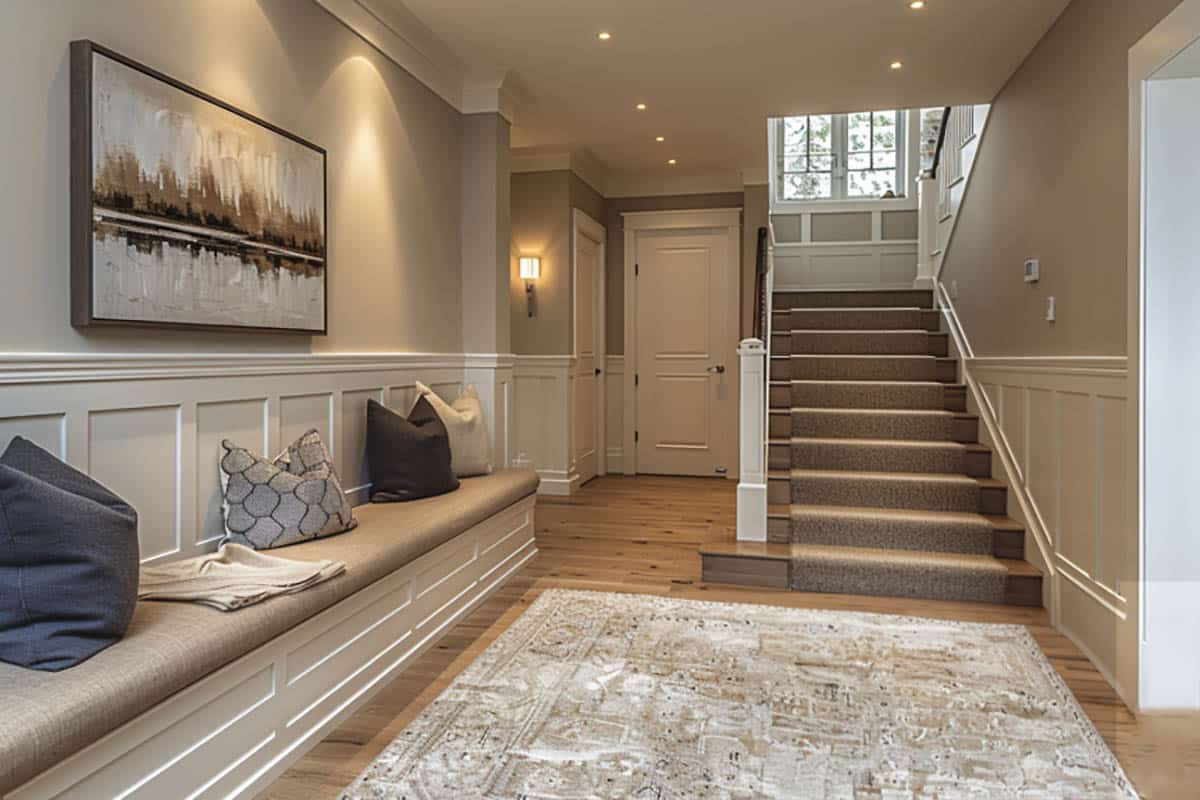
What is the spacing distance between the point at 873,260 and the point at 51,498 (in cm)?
736

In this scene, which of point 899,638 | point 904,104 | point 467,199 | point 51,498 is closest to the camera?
point 51,498

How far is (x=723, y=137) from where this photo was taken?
5.90m

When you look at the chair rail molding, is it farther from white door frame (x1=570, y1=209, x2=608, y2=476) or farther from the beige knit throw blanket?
white door frame (x1=570, y1=209, x2=608, y2=476)

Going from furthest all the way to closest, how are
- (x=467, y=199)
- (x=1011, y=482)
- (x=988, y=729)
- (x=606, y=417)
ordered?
1. (x=606, y=417)
2. (x=467, y=199)
3. (x=1011, y=482)
4. (x=988, y=729)

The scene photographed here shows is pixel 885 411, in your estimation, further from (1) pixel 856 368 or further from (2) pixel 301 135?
(2) pixel 301 135

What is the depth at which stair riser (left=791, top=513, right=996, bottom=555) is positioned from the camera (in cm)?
404

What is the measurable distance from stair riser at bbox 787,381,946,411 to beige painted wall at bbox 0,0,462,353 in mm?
2262

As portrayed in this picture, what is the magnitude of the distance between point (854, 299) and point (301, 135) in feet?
15.7

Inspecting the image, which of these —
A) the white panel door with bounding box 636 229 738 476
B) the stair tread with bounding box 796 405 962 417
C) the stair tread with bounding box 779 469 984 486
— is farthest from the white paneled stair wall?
the stair tread with bounding box 779 469 984 486

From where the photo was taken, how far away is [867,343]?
5789mm

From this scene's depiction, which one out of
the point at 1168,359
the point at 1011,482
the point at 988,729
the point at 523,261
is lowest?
the point at 988,729

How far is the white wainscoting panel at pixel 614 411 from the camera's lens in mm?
7516

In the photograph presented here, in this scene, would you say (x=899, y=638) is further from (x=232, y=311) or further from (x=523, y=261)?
(x=523, y=261)

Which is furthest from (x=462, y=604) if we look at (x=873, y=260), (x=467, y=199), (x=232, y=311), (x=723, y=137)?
(x=873, y=260)
